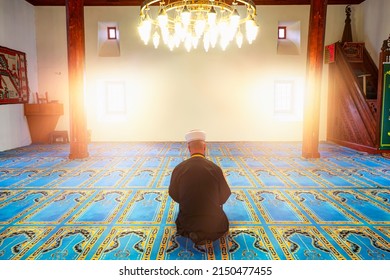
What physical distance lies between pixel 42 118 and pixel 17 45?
186 cm

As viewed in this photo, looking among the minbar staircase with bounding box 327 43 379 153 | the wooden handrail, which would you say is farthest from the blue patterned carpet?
the minbar staircase with bounding box 327 43 379 153

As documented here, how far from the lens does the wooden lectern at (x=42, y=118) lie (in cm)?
817

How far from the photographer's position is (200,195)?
2.37 meters

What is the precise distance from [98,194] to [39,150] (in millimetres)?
4098

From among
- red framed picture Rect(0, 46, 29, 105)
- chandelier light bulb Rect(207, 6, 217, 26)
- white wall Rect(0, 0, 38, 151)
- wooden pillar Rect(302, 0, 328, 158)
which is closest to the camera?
chandelier light bulb Rect(207, 6, 217, 26)

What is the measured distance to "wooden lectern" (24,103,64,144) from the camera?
817cm

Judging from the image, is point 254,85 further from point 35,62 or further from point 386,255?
point 386,255

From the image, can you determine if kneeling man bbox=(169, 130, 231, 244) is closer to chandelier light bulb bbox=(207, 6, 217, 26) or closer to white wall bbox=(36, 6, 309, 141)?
chandelier light bulb bbox=(207, 6, 217, 26)

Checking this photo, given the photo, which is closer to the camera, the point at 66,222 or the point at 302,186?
the point at 66,222

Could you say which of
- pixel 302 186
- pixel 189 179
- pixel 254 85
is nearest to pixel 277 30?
pixel 254 85

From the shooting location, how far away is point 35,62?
8672 mm

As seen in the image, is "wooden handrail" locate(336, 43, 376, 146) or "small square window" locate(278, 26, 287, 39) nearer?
"wooden handrail" locate(336, 43, 376, 146)

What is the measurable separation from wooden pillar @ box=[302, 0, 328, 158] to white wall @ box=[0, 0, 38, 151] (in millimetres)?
6524

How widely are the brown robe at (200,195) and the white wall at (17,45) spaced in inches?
249
